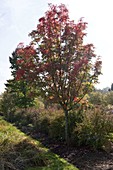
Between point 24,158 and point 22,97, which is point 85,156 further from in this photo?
point 22,97

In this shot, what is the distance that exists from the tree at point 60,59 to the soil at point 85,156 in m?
1.65

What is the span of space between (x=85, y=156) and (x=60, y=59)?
3264 mm

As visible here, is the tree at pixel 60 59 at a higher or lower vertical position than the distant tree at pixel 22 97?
lower

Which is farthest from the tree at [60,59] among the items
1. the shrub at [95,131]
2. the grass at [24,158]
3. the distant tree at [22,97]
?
the distant tree at [22,97]

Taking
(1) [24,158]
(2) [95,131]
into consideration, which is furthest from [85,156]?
(1) [24,158]

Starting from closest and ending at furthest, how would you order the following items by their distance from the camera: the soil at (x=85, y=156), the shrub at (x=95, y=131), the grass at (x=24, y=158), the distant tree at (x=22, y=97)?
the grass at (x=24, y=158) → the soil at (x=85, y=156) → the shrub at (x=95, y=131) → the distant tree at (x=22, y=97)

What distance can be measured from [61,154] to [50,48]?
3.53 meters

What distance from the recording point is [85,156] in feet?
23.9

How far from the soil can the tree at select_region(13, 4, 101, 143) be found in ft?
5.42

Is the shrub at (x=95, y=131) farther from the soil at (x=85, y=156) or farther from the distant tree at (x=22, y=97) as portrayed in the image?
the distant tree at (x=22, y=97)

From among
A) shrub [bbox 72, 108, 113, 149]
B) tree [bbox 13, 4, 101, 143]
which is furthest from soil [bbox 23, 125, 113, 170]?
tree [bbox 13, 4, 101, 143]

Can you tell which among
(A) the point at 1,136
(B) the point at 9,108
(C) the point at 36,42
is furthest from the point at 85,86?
(B) the point at 9,108

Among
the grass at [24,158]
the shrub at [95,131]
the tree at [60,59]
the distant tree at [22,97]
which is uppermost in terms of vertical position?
the distant tree at [22,97]

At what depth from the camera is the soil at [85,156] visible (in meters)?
A: 6.47
